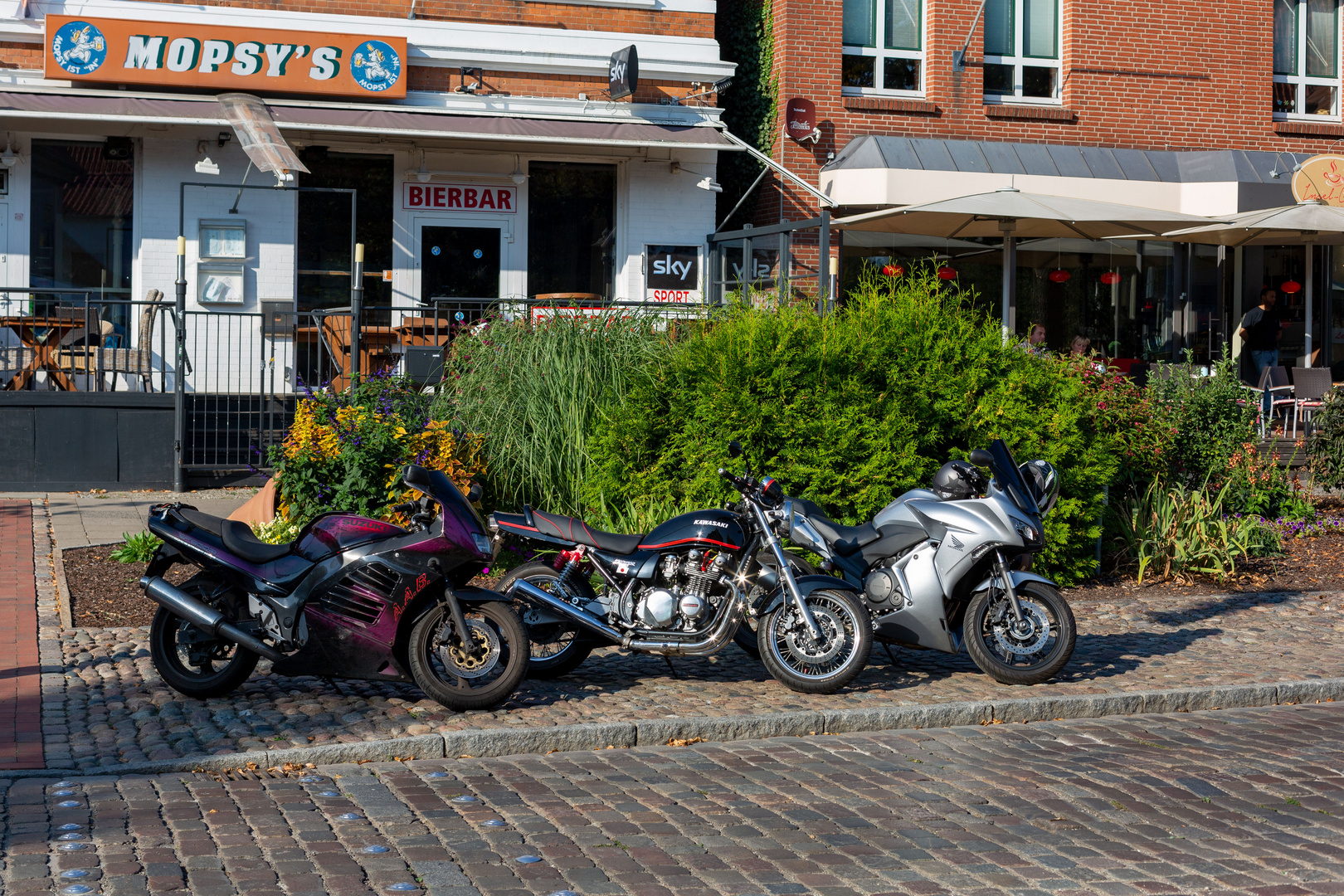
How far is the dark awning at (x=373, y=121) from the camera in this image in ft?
47.0

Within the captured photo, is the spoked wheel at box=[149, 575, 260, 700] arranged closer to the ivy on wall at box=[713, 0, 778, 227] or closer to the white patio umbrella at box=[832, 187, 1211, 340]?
the white patio umbrella at box=[832, 187, 1211, 340]

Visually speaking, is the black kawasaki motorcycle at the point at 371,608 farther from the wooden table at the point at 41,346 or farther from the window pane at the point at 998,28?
the window pane at the point at 998,28

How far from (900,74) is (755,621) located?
1335 centimetres

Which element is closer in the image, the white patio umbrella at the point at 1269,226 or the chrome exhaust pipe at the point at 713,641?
the chrome exhaust pipe at the point at 713,641

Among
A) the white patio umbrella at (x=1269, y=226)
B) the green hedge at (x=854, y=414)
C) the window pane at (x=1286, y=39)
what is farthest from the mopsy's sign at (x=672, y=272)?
the window pane at (x=1286, y=39)

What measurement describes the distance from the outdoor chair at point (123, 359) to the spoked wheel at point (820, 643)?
861cm

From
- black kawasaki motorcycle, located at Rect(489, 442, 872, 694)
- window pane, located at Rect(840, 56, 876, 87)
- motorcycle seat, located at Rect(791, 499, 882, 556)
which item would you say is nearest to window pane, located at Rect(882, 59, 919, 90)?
window pane, located at Rect(840, 56, 876, 87)

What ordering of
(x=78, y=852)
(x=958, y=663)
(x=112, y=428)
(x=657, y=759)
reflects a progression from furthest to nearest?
(x=112, y=428)
(x=958, y=663)
(x=657, y=759)
(x=78, y=852)

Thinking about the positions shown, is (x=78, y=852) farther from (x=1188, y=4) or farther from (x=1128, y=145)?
(x=1188, y=4)

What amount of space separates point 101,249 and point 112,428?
371 cm

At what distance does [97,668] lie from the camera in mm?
6688

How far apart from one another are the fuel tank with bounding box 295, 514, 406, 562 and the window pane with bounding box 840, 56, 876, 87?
43.8ft

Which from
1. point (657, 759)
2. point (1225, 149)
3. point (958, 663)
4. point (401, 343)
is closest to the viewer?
point (657, 759)

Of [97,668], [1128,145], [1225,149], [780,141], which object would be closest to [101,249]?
[780,141]
